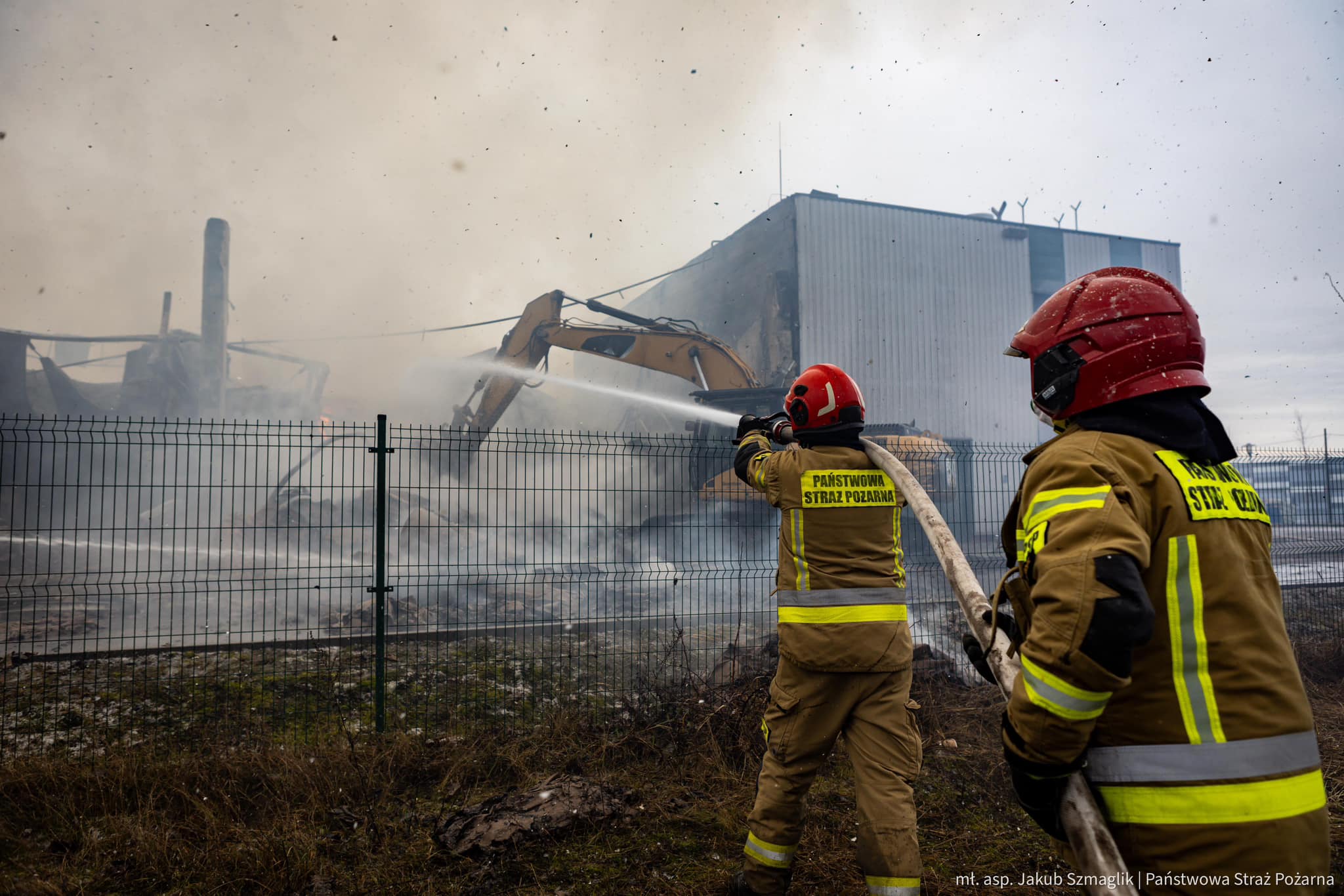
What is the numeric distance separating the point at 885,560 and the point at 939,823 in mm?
1733

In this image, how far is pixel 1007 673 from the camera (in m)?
1.70

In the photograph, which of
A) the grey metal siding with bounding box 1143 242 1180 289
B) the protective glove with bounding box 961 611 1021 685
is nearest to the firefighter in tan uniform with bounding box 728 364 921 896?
the protective glove with bounding box 961 611 1021 685

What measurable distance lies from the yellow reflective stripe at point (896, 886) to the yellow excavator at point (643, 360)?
898 centimetres

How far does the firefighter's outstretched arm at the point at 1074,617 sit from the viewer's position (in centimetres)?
125

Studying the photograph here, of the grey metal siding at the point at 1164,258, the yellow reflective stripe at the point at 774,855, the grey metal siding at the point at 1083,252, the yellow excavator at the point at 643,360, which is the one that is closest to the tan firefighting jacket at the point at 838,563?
the yellow reflective stripe at the point at 774,855

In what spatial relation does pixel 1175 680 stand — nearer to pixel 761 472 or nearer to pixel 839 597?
pixel 839 597

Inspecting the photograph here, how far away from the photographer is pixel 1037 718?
1.35 metres

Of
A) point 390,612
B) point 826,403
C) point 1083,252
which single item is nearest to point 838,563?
point 826,403

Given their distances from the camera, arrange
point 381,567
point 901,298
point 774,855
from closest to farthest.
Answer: point 774,855, point 381,567, point 901,298

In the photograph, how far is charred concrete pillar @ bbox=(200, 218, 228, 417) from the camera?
1469 centimetres

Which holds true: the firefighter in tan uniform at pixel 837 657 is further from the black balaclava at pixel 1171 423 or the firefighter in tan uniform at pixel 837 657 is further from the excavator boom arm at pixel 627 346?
the excavator boom arm at pixel 627 346

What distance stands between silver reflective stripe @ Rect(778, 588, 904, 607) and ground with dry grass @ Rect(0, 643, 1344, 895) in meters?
1.31

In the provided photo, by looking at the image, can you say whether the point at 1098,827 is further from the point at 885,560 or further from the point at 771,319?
the point at 771,319

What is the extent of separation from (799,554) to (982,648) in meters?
1.12
